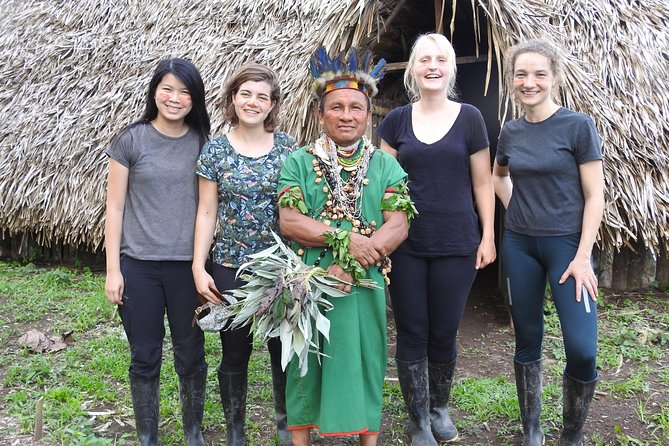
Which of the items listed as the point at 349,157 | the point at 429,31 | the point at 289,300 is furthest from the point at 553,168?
the point at 429,31

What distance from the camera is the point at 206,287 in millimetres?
2107

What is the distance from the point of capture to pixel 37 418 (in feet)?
8.36

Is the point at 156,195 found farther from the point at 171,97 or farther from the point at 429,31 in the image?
the point at 429,31

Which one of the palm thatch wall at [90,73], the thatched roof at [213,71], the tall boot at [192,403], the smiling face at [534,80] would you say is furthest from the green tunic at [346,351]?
the palm thatch wall at [90,73]

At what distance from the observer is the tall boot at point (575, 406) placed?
2.16 m

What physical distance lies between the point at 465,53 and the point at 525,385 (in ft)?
14.7

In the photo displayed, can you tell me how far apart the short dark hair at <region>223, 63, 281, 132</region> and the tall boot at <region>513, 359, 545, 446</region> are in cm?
153

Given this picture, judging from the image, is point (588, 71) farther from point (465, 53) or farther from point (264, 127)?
point (264, 127)

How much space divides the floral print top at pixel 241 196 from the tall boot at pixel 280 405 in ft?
1.98

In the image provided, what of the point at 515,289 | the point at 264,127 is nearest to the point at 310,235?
the point at 264,127

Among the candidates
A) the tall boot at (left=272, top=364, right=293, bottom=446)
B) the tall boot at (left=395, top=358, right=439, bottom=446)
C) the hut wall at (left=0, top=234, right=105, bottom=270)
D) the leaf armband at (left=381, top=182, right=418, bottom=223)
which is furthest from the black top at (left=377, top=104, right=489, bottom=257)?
the hut wall at (left=0, top=234, right=105, bottom=270)

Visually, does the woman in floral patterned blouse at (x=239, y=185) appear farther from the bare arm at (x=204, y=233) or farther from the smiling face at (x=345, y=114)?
the smiling face at (x=345, y=114)

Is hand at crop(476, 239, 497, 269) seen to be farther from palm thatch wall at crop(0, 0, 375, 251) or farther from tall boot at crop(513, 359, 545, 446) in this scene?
palm thatch wall at crop(0, 0, 375, 251)

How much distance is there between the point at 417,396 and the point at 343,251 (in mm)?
887
